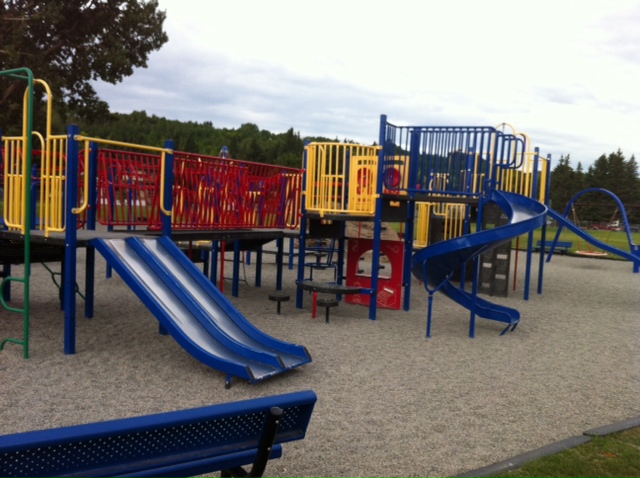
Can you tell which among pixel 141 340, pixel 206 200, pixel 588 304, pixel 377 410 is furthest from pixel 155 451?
pixel 588 304

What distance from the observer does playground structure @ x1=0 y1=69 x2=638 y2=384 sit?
7.11m

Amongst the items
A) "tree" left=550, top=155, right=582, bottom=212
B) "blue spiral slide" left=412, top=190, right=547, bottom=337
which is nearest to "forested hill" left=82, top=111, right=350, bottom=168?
"tree" left=550, top=155, right=582, bottom=212

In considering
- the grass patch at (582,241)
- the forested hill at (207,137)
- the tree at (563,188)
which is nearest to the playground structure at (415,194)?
the grass patch at (582,241)

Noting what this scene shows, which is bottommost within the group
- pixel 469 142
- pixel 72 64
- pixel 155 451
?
pixel 155 451

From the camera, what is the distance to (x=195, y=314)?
7219mm

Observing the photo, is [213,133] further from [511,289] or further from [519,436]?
[519,436]

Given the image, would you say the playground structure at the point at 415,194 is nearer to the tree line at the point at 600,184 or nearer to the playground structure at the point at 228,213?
the playground structure at the point at 228,213

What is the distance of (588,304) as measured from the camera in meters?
13.4

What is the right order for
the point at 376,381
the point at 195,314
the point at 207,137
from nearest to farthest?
1. the point at 376,381
2. the point at 195,314
3. the point at 207,137

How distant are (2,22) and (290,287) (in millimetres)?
15333

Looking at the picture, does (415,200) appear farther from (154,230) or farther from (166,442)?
(166,442)

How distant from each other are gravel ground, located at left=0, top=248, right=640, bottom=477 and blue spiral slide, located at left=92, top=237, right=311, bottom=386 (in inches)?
8.8

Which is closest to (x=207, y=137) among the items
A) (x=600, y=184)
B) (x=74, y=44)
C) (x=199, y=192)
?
(x=600, y=184)

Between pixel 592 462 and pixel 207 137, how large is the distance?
102 m
